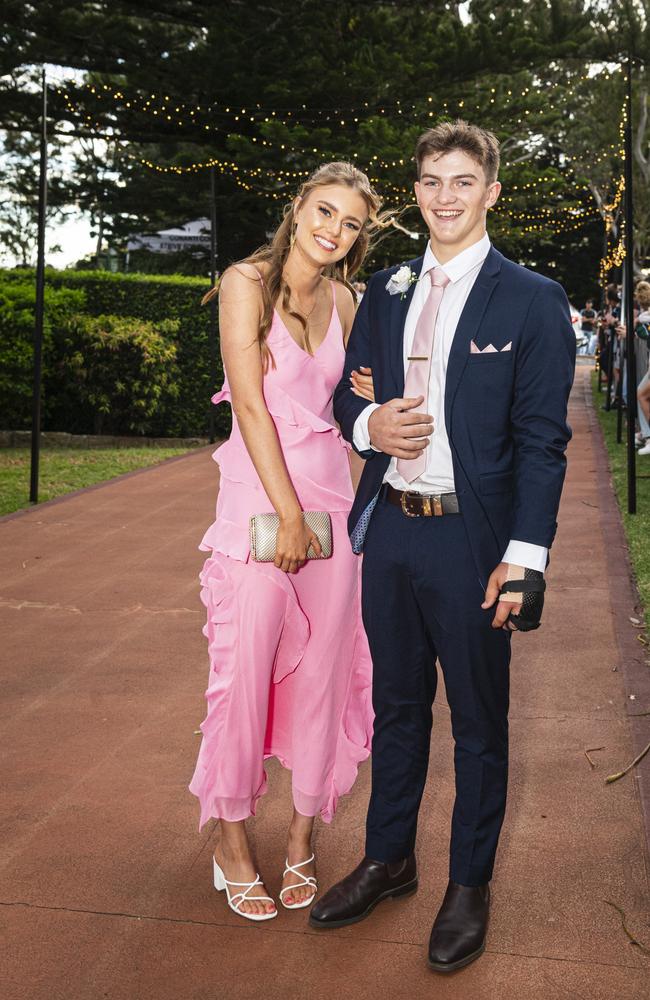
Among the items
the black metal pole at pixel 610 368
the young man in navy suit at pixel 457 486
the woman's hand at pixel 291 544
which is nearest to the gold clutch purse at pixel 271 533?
→ the woman's hand at pixel 291 544

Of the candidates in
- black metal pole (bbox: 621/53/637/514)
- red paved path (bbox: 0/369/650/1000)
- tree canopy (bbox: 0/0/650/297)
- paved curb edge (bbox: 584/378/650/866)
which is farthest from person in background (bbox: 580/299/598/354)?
red paved path (bbox: 0/369/650/1000)

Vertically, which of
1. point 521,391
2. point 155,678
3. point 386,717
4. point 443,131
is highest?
point 443,131

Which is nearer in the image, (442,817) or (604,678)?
(442,817)

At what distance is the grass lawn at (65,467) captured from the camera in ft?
35.1

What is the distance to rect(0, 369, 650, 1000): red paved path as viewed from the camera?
272 cm

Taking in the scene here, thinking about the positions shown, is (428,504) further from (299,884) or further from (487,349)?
(299,884)

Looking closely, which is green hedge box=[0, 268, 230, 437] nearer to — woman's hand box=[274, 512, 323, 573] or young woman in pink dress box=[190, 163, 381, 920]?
young woman in pink dress box=[190, 163, 381, 920]

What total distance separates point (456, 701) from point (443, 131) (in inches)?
55.8

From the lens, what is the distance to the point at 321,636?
3141mm

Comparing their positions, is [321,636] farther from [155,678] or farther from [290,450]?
[155,678]

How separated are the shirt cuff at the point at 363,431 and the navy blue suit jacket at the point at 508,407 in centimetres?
23

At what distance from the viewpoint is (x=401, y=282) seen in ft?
9.27

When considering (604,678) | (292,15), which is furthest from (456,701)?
(292,15)

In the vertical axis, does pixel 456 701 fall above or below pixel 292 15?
below
